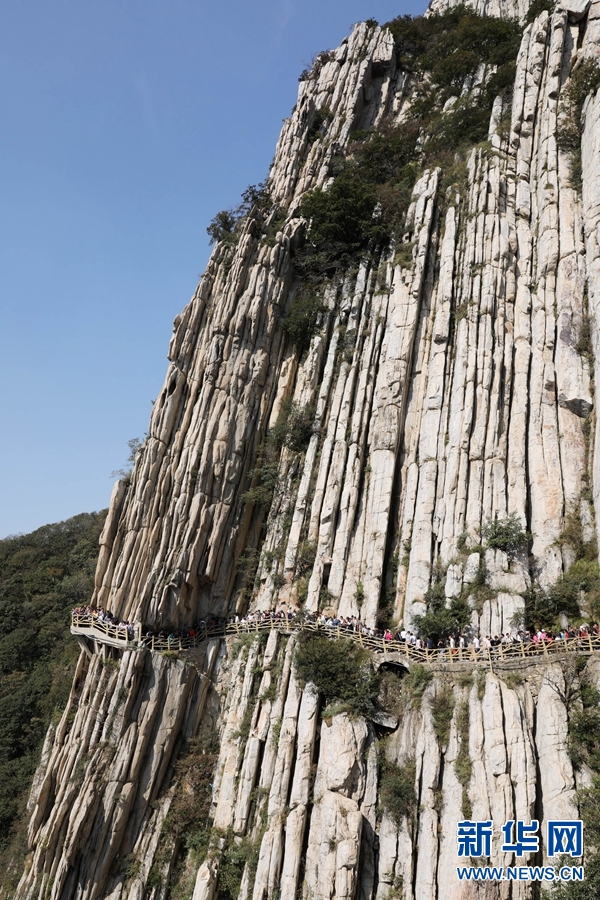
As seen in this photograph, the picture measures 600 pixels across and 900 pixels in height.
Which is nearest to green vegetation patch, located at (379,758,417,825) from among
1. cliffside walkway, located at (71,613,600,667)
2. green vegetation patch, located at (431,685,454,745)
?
green vegetation patch, located at (431,685,454,745)

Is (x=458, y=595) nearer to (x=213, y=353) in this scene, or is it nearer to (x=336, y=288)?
(x=213, y=353)

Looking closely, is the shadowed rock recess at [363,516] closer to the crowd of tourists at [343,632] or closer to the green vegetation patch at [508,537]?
the green vegetation patch at [508,537]

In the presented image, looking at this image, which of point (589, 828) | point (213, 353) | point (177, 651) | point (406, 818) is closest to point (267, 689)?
point (177, 651)

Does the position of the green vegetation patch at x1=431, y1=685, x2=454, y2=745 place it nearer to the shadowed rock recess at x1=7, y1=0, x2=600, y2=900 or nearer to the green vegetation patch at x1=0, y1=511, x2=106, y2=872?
the shadowed rock recess at x1=7, y1=0, x2=600, y2=900
